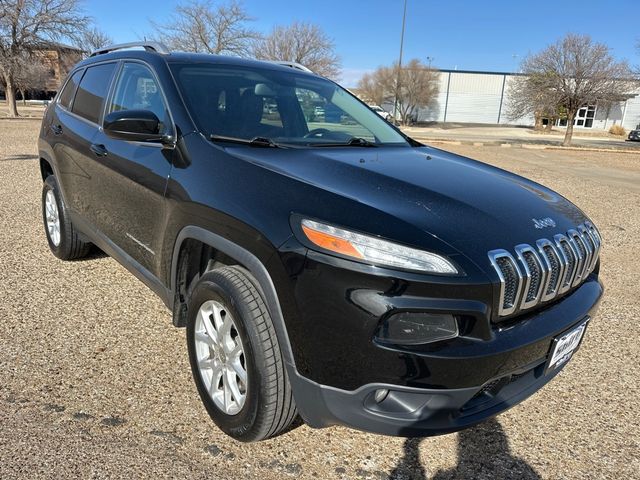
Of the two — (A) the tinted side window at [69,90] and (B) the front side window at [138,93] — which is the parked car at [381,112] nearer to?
(B) the front side window at [138,93]

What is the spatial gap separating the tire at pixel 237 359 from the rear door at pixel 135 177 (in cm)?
60

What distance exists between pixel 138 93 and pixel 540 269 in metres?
2.53

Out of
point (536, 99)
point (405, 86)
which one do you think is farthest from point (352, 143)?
point (405, 86)

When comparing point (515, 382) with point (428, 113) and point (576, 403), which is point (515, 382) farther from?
point (428, 113)

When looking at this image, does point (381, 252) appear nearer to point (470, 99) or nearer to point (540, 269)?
point (540, 269)

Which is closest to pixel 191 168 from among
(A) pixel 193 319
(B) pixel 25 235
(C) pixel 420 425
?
(A) pixel 193 319

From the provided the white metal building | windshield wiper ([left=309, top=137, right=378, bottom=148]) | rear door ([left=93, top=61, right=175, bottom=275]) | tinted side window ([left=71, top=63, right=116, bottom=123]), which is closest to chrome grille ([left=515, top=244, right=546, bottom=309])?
windshield wiper ([left=309, top=137, right=378, bottom=148])

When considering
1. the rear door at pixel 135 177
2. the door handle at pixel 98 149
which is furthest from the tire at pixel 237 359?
the door handle at pixel 98 149

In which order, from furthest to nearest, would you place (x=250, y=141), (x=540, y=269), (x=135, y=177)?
1. (x=135, y=177)
2. (x=250, y=141)
3. (x=540, y=269)

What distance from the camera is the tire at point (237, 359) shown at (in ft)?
6.77

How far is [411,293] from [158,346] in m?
2.02

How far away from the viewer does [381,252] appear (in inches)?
72.6

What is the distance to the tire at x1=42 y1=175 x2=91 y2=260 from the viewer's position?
14.1 ft

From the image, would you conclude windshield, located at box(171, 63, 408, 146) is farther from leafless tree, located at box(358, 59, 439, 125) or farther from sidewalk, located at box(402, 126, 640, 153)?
leafless tree, located at box(358, 59, 439, 125)
